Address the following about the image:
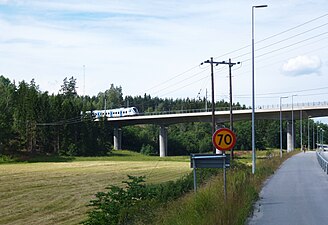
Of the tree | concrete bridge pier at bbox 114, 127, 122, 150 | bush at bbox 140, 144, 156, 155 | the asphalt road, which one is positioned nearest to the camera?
the asphalt road

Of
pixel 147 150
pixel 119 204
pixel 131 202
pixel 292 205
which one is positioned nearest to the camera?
pixel 119 204

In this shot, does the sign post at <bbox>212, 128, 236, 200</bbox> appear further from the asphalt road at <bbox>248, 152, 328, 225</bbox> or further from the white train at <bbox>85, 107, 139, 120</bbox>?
the white train at <bbox>85, 107, 139, 120</bbox>

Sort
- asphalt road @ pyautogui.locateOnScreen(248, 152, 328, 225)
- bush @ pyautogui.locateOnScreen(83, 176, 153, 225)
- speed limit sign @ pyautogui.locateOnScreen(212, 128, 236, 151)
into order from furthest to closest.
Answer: speed limit sign @ pyautogui.locateOnScreen(212, 128, 236, 151)
asphalt road @ pyautogui.locateOnScreen(248, 152, 328, 225)
bush @ pyautogui.locateOnScreen(83, 176, 153, 225)

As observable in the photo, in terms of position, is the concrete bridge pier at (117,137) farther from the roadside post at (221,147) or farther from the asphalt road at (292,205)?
the roadside post at (221,147)

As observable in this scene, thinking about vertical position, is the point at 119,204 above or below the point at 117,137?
below

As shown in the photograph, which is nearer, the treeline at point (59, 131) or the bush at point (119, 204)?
the bush at point (119, 204)

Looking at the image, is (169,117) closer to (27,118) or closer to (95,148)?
(95,148)

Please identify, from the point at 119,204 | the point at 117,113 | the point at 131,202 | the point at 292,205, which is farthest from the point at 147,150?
the point at 119,204

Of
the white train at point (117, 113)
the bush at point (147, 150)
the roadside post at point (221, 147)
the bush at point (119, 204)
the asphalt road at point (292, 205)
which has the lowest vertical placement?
the bush at point (147, 150)

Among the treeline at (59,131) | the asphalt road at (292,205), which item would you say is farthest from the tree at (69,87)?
the asphalt road at (292,205)

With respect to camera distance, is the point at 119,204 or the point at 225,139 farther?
the point at 119,204

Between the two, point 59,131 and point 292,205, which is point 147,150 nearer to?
point 59,131

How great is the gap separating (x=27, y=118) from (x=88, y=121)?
19.1 metres

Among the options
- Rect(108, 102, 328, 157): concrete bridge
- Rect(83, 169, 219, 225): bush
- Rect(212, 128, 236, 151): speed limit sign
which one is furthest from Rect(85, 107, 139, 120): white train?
Rect(212, 128, 236, 151): speed limit sign
